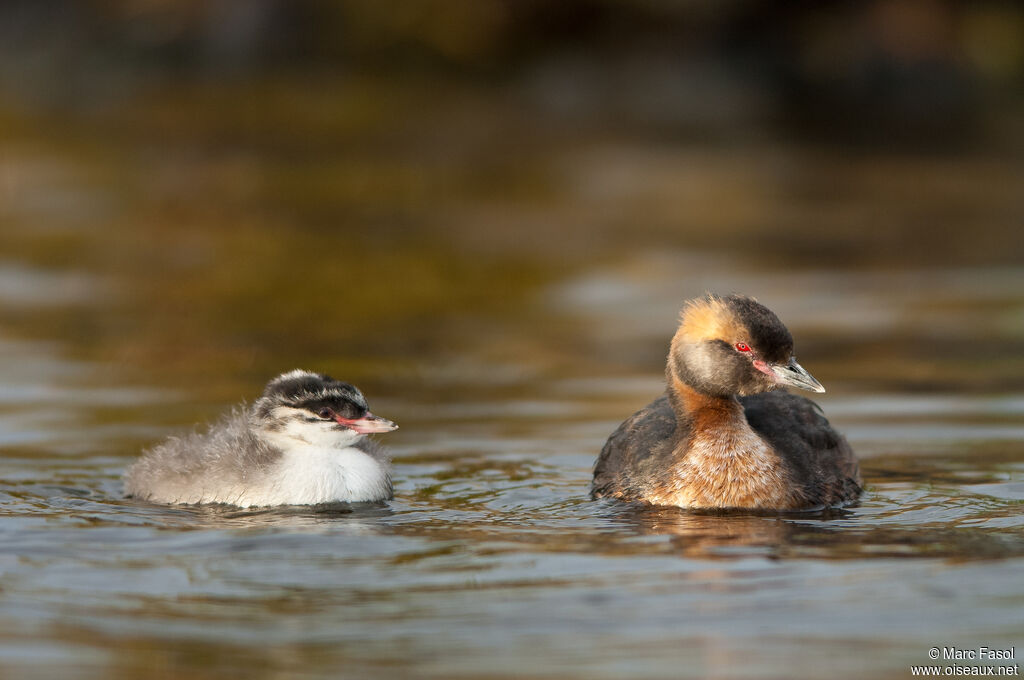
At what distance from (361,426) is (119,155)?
16671 millimetres

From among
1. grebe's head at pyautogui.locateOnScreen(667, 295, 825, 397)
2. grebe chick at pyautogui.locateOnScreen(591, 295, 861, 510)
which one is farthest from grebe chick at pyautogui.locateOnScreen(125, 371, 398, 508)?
grebe's head at pyautogui.locateOnScreen(667, 295, 825, 397)

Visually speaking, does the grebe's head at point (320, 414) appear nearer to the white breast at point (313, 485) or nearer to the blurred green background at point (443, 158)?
the white breast at point (313, 485)

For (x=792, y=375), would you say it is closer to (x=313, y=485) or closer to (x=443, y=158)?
(x=313, y=485)

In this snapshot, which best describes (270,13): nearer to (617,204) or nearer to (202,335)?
(617,204)

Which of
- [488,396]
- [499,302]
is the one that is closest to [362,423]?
[488,396]

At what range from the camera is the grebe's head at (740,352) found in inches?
386

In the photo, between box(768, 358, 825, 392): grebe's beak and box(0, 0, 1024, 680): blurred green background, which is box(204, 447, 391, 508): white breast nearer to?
box(0, 0, 1024, 680): blurred green background

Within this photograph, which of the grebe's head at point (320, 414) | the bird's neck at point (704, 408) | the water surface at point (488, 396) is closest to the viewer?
the water surface at point (488, 396)

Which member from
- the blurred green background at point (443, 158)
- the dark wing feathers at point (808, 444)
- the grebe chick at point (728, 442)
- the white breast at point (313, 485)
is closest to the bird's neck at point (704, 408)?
the grebe chick at point (728, 442)

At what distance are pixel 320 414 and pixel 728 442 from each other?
2.24 m

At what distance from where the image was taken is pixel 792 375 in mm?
9844

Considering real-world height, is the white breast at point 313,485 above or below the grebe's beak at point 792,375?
below

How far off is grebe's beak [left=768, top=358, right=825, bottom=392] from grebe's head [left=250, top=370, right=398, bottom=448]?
2.11m

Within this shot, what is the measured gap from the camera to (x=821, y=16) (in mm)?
31359
